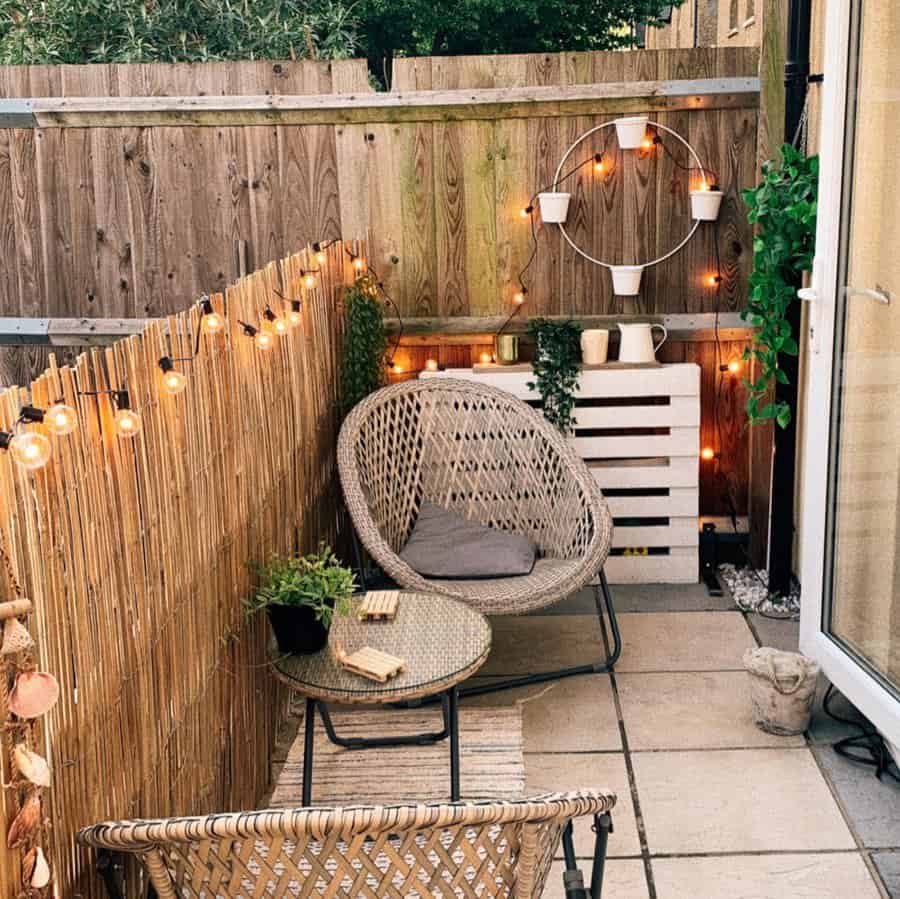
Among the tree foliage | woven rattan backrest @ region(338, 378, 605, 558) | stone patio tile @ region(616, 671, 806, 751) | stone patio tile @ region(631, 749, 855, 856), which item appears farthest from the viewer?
the tree foliage

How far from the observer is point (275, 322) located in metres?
3.35

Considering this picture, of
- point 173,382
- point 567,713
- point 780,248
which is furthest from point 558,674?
point 173,382

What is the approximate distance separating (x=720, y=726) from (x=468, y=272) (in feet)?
6.72

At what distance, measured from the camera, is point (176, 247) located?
4809 millimetres

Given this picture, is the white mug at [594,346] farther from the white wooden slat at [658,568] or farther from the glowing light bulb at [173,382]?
the glowing light bulb at [173,382]

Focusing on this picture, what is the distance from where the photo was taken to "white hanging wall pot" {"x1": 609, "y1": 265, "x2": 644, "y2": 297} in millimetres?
4578

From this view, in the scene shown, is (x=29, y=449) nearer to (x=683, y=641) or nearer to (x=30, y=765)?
(x=30, y=765)

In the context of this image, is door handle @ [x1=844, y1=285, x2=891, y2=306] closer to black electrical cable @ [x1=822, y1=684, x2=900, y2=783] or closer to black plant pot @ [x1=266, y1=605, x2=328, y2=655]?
black electrical cable @ [x1=822, y1=684, x2=900, y2=783]

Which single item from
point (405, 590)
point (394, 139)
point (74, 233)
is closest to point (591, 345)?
point (394, 139)

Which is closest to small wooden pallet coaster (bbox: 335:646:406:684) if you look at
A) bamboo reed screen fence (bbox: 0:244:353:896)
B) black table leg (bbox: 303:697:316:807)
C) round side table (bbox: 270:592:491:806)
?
round side table (bbox: 270:592:491:806)

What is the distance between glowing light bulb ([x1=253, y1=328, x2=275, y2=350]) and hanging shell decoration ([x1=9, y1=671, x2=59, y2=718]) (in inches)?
61.3

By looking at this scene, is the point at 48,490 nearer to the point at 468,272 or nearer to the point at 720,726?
the point at 720,726

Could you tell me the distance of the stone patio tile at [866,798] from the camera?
291 cm

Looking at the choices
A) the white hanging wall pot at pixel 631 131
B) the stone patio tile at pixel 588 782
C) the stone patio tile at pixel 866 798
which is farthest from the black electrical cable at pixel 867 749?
the white hanging wall pot at pixel 631 131
